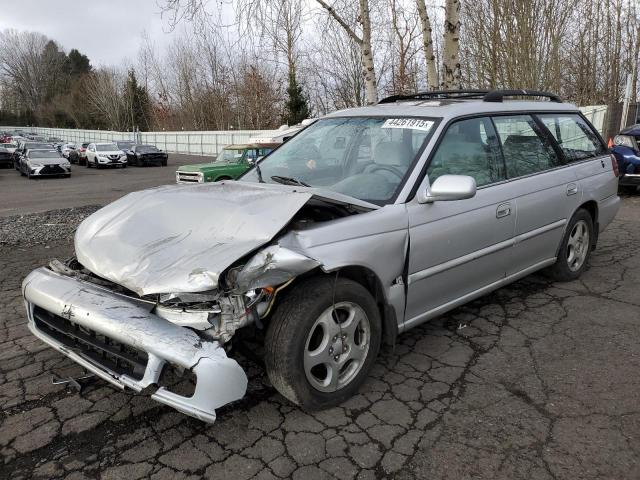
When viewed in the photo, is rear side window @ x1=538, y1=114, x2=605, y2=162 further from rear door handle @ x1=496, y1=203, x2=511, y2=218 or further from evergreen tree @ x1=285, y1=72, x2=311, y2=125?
evergreen tree @ x1=285, y1=72, x2=311, y2=125

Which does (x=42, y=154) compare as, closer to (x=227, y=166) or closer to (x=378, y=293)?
(x=227, y=166)

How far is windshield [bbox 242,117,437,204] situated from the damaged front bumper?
4.65ft

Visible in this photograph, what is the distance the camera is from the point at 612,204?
509 centimetres

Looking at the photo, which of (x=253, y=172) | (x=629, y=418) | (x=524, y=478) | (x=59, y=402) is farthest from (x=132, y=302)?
(x=629, y=418)

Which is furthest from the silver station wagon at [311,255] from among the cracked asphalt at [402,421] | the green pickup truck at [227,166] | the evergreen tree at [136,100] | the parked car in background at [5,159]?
the evergreen tree at [136,100]

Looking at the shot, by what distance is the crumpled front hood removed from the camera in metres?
2.46

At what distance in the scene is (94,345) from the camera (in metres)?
2.55

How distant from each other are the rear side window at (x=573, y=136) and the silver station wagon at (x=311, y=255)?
0.39 meters

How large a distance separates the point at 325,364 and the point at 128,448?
42.9 inches

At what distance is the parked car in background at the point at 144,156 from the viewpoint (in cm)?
3005

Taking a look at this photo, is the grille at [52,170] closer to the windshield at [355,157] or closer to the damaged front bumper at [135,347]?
the windshield at [355,157]

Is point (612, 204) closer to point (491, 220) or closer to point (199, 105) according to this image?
point (491, 220)

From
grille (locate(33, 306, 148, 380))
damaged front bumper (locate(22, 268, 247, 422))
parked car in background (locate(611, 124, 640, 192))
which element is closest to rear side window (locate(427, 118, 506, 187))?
damaged front bumper (locate(22, 268, 247, 422))

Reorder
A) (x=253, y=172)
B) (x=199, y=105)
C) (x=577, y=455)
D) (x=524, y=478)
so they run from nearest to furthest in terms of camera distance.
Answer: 1. (x=524, y=478)
2. (x=577, y=455)
3. (x=253, y=172)
4. (x=199, y=105)
